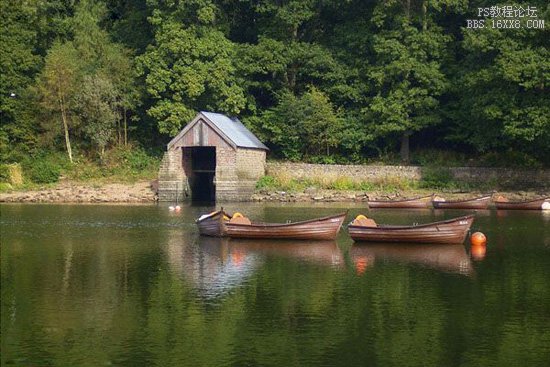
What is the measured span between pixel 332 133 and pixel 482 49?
52.2ft

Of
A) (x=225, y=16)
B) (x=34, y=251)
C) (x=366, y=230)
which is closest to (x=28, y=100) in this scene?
(x=225, y=16)

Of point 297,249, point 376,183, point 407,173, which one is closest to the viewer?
point 297,249

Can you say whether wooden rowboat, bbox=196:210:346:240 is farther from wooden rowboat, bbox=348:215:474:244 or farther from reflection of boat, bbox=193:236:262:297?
wooden rowboat, bbox=348:215:474:244

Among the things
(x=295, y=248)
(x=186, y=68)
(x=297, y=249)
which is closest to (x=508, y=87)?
(x=186, y=68)

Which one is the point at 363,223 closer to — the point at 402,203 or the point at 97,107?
the point at 402,203

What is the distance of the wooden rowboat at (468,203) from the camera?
188 feet

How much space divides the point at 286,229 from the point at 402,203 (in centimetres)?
2137

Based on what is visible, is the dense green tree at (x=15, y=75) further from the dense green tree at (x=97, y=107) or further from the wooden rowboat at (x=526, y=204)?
the wooden rowboat at (x=526, y=204)

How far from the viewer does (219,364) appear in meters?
18.6

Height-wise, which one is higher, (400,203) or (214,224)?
(400,203)

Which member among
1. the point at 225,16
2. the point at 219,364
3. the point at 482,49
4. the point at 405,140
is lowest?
the point at 219,364

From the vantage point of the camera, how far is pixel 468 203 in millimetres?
57781

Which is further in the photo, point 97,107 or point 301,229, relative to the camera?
point 97,107

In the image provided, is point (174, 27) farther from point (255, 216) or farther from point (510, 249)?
point (510, 249)
